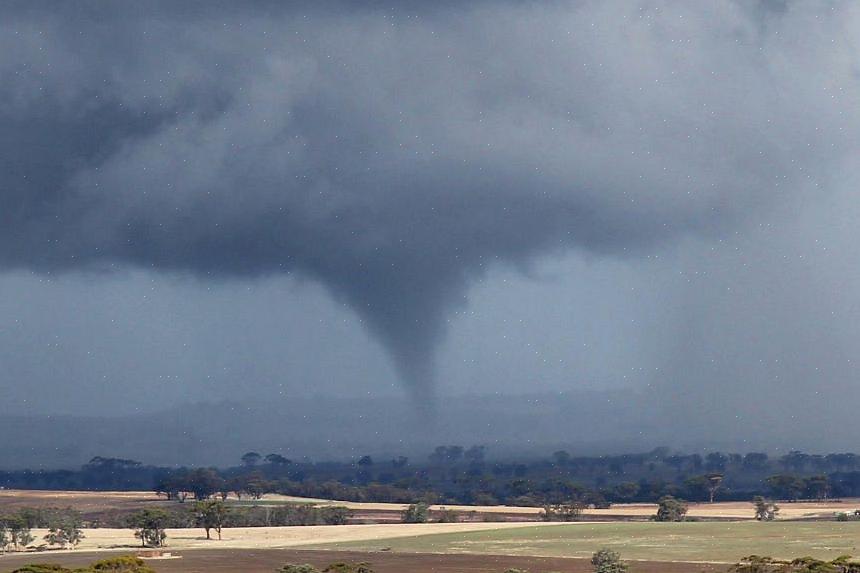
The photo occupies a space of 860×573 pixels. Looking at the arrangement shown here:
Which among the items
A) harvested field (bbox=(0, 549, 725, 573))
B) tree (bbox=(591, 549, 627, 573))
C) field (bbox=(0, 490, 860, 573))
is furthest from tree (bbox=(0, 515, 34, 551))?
tree (bbox=(591, 549, 627, 573))

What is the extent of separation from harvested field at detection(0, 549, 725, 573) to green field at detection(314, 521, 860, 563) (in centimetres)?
813


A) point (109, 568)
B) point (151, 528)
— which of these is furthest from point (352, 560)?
point (151, 528)

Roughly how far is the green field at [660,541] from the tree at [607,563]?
11.6 metres

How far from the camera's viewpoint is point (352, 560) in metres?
145

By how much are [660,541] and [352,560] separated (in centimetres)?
4276

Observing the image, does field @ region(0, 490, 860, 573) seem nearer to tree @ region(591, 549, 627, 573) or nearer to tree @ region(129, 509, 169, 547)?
tree @ region(129, 509, 169, 547)

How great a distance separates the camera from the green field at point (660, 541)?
142 meters

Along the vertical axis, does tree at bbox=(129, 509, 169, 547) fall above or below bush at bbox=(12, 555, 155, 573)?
above

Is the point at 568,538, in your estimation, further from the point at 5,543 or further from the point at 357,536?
the point at 5,543

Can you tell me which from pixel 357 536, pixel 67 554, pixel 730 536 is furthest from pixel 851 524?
pixel 67 554

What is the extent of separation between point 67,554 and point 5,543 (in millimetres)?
21471

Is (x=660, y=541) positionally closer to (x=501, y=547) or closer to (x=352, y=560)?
(x=501, y=547)

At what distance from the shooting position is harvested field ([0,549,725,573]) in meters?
129

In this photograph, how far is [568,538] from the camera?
574 feet
